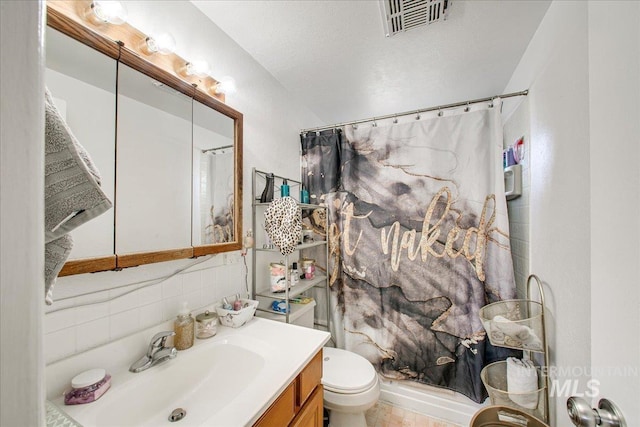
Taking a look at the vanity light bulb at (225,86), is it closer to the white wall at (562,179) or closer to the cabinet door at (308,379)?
the cabinet door at (308,379)

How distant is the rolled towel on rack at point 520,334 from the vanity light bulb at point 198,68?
6.21 feet

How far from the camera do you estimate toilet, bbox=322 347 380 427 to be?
1.29 metres

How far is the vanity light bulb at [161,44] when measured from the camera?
36.6 inches

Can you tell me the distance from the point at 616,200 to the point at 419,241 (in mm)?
1184

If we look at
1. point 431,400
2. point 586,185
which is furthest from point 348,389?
point 586,185

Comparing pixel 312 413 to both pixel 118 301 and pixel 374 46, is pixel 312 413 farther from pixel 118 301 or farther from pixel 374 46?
pixel 374 46

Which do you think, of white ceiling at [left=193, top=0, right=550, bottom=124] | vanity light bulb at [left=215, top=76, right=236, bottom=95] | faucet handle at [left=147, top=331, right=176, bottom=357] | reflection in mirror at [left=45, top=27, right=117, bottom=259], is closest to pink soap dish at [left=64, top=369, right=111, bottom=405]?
faucet handle at [left=147, top=331, right=176, bottom=357]

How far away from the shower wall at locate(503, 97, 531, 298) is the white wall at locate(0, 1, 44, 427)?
1.81m

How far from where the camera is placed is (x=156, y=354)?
88 cm

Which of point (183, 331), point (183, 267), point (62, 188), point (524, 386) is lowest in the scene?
point (524, 386)

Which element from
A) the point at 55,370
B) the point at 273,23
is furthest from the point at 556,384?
the point at 273,23

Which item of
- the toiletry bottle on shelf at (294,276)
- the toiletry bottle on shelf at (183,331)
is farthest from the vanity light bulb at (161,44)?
the toiletry bottle on shelf at (294,276)

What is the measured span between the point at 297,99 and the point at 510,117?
5.22 feet

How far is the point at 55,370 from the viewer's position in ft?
2.30
